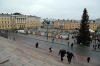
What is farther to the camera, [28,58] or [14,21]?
[14,21]

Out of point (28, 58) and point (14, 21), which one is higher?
point (14, 21)

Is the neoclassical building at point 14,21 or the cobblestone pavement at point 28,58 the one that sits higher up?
the neoclassical building at point 14,21

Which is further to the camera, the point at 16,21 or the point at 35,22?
the point at 35,22

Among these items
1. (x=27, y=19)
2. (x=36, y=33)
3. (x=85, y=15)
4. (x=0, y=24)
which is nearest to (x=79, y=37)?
(x=85, y=15)

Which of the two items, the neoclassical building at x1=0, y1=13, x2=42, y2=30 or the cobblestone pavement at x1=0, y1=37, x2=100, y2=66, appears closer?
the cobblestone pavement at x1=0, y1=37, x2=100, y2=66

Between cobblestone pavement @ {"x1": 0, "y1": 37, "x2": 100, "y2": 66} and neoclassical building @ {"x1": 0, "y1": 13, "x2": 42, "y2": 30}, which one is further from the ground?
neoclassical building @ {"x1": 0, "y1": 13, "x2": 42, "y2": 30}

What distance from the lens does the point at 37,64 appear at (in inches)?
341

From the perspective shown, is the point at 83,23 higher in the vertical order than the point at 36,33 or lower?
higher

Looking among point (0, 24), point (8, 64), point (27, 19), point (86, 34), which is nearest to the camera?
point (8, 64)

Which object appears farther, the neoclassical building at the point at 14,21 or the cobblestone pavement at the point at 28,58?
the neoclassical building at the point at 14,21

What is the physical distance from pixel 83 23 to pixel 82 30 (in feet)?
5.51

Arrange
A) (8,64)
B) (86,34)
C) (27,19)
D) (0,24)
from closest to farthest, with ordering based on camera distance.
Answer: (8,64), (86,34), (0,24), (27,19)

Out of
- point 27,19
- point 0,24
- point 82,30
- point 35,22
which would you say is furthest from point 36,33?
point 35,22

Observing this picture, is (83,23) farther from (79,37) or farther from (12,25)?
(12,25)
